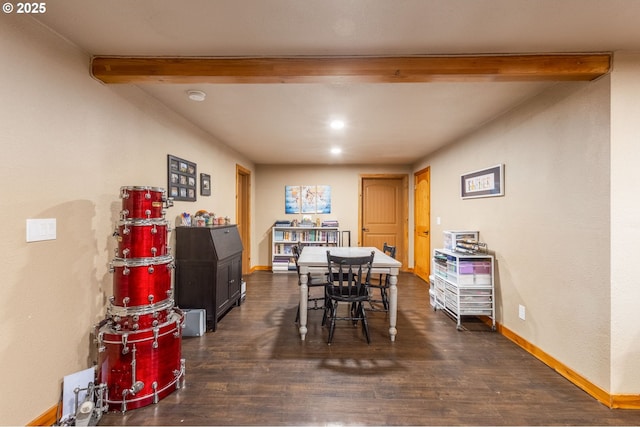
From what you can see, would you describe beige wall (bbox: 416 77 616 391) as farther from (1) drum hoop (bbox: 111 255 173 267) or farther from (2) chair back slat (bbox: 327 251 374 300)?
(1) drum hoop (bbox: 111 255 173 267)

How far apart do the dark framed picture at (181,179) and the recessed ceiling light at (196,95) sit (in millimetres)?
699

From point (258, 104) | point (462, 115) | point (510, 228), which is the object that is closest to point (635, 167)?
point (510, 228)

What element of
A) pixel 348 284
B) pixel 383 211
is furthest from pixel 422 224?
pixel 348 284

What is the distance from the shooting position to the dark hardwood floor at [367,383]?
165 cm

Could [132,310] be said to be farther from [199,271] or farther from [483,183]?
[483,183]

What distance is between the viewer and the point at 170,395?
183cm

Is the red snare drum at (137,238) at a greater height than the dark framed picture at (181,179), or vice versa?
the dark framed picture at (181,179)

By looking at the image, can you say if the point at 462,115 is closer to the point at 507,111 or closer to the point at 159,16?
the point at 507,111

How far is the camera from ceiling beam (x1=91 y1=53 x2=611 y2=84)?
69.7 inches

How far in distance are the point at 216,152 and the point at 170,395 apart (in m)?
3.01

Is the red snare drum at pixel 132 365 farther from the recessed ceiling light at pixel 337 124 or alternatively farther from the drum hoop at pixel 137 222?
the recessed ceiling light at pixel 337 124

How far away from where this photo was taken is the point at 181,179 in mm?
3006

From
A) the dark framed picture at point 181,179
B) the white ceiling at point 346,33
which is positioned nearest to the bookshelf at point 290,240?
the dark framed picture at point 181,179

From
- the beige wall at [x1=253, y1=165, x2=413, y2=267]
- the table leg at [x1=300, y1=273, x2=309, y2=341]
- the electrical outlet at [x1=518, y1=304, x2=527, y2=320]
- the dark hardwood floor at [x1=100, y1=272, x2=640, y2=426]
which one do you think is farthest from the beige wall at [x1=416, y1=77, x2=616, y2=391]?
the beige wall at [x1=253, y1=165, x2=413, y2=267]
